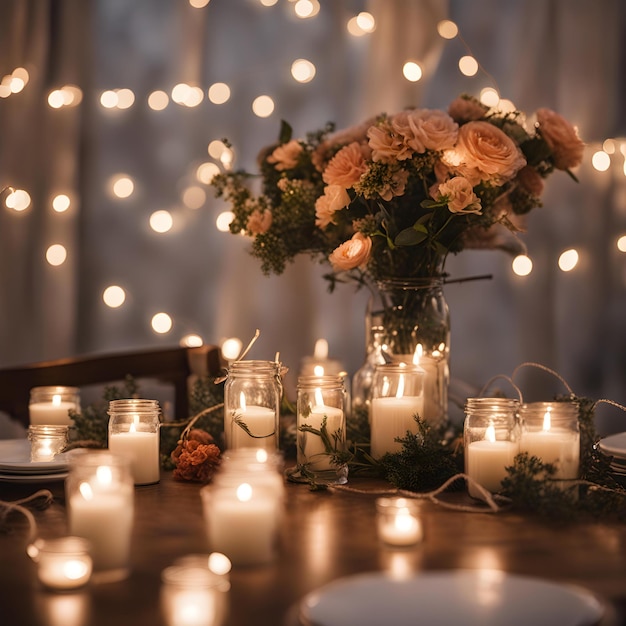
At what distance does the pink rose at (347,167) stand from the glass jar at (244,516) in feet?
2.12

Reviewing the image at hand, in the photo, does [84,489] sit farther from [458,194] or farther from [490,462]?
[458,194]

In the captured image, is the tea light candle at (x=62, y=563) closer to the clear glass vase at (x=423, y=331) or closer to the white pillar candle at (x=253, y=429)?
the white pillar candle at (x=253, y=429)

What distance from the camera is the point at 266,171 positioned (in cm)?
175

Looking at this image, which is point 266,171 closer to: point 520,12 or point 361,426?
point 361,426

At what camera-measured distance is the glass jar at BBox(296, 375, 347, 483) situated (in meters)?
1.30

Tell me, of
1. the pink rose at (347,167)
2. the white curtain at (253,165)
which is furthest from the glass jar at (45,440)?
the white curtain at (253,165)

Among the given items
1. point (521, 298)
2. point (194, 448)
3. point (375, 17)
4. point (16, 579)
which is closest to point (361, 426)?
point (194, 448)

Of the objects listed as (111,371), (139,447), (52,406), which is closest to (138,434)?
(139,447)

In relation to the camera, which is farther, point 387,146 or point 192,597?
point 387,146

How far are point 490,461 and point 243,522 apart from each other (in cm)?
42

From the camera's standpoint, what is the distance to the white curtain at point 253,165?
2.55m

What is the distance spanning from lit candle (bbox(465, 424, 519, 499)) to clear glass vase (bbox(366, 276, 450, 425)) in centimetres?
28

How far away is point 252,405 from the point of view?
137 cm

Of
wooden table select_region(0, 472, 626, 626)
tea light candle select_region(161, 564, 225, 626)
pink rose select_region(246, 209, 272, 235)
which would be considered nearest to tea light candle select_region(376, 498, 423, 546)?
wooden table select_region(0, 472, 626, 626)
